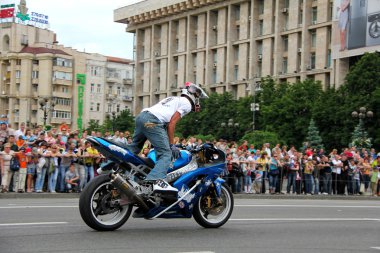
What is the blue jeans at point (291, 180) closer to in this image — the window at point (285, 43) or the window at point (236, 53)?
the window at point (285, 43)

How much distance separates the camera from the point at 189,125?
95312mm

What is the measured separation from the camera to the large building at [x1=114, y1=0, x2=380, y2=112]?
8688 centimetres

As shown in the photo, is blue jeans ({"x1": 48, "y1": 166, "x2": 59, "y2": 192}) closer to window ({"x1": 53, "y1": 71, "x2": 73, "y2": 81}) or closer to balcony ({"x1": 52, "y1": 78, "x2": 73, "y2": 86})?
window ({"x1": 53, "y1": 71, "x2": 73, "y2": 81})

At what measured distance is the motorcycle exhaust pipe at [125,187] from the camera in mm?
9422

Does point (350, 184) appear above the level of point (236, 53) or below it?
Result: below

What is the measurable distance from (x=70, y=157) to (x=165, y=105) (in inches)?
482

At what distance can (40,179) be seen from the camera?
2114 centimetres

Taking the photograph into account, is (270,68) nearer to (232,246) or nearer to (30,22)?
(30,22)

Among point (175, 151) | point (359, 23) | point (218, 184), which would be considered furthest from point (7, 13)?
point (175, 151)

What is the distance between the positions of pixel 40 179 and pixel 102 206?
12099 mm

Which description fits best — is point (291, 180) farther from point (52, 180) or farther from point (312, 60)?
point (312, 60)

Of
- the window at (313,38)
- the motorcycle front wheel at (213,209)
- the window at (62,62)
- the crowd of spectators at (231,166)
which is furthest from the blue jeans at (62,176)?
the window at (62,62)

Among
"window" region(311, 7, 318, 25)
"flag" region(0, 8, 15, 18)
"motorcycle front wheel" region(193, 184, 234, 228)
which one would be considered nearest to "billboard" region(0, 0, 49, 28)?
"flag" region(0, 8, 15, 18)

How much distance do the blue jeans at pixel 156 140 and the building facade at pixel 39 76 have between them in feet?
430
